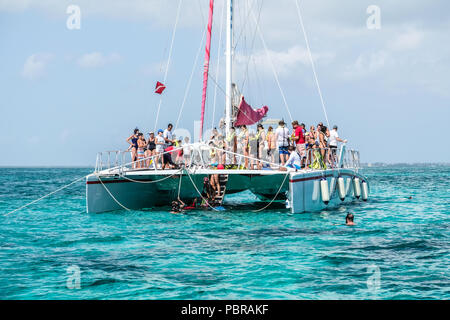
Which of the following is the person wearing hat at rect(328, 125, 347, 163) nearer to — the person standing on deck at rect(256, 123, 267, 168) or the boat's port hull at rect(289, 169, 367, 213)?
the boat's port hull at rect(289, 169, 367, 213)

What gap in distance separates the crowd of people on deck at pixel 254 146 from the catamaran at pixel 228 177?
0.10 metres

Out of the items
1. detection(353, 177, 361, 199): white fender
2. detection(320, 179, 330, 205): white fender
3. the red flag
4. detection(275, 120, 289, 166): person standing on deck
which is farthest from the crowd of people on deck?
detection(353, 177, 361, 199): white fender

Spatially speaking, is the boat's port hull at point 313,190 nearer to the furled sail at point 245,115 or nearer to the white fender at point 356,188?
the white fender at point 356,188

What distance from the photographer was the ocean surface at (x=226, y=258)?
8.34 m

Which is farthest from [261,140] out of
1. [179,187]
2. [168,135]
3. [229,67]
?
[179,187]

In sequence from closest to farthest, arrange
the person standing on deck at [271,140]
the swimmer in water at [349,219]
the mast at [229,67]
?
the swimmer in water at [349,219]
the person standing on deck at [271,140]
the mast at [229,67]

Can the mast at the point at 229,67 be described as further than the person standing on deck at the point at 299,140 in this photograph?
Yes

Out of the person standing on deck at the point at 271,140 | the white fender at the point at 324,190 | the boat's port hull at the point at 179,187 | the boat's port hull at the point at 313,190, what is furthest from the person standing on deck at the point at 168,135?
the white fender at the point at 324,190

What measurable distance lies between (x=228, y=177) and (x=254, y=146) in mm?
1662

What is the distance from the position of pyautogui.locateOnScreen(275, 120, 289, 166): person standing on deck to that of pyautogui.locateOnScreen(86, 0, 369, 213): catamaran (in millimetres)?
509
